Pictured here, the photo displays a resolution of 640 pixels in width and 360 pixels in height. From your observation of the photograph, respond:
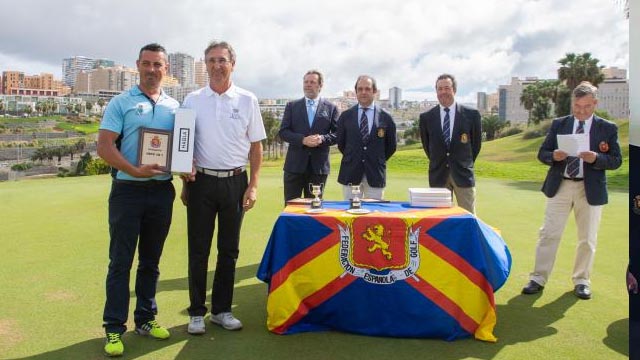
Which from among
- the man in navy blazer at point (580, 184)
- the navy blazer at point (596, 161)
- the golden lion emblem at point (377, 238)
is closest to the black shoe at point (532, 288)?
the man in navy blazer at point (580, 184)

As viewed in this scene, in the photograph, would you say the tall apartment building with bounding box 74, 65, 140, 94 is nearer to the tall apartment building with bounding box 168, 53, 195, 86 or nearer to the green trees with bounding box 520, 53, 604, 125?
the tall apartment building with bounding box 168, 53, 195, 86

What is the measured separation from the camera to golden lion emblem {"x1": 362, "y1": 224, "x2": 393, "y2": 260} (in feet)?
11.1

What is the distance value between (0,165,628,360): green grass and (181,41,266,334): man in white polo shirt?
10.7 inches

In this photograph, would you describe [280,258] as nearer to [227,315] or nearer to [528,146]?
[227,315]

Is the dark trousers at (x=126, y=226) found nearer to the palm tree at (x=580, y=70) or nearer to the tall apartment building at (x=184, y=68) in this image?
the palm tree at (x=580, y=70)

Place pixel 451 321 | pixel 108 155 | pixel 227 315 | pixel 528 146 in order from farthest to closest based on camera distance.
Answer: pixel 528 146 → pixel 227 315 → pixel 451 321 → pixel 108 155

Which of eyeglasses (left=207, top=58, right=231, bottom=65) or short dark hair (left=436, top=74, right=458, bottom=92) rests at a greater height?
short dark hair (left=436, top=74, right=458, bottom=92)

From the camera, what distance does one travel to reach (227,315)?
362cm

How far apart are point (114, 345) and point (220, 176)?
1237 millimetres

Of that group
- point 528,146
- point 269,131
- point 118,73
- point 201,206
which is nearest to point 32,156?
point 269,131

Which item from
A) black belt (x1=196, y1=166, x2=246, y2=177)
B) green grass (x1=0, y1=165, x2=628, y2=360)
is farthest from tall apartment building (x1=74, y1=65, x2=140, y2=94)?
black belt (x1=196, y1=166, x2=246, y2=177)

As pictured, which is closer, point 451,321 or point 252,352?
point 252,352

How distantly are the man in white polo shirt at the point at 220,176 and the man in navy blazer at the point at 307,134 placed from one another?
1.41 metres

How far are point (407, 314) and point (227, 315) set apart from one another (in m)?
1.26
